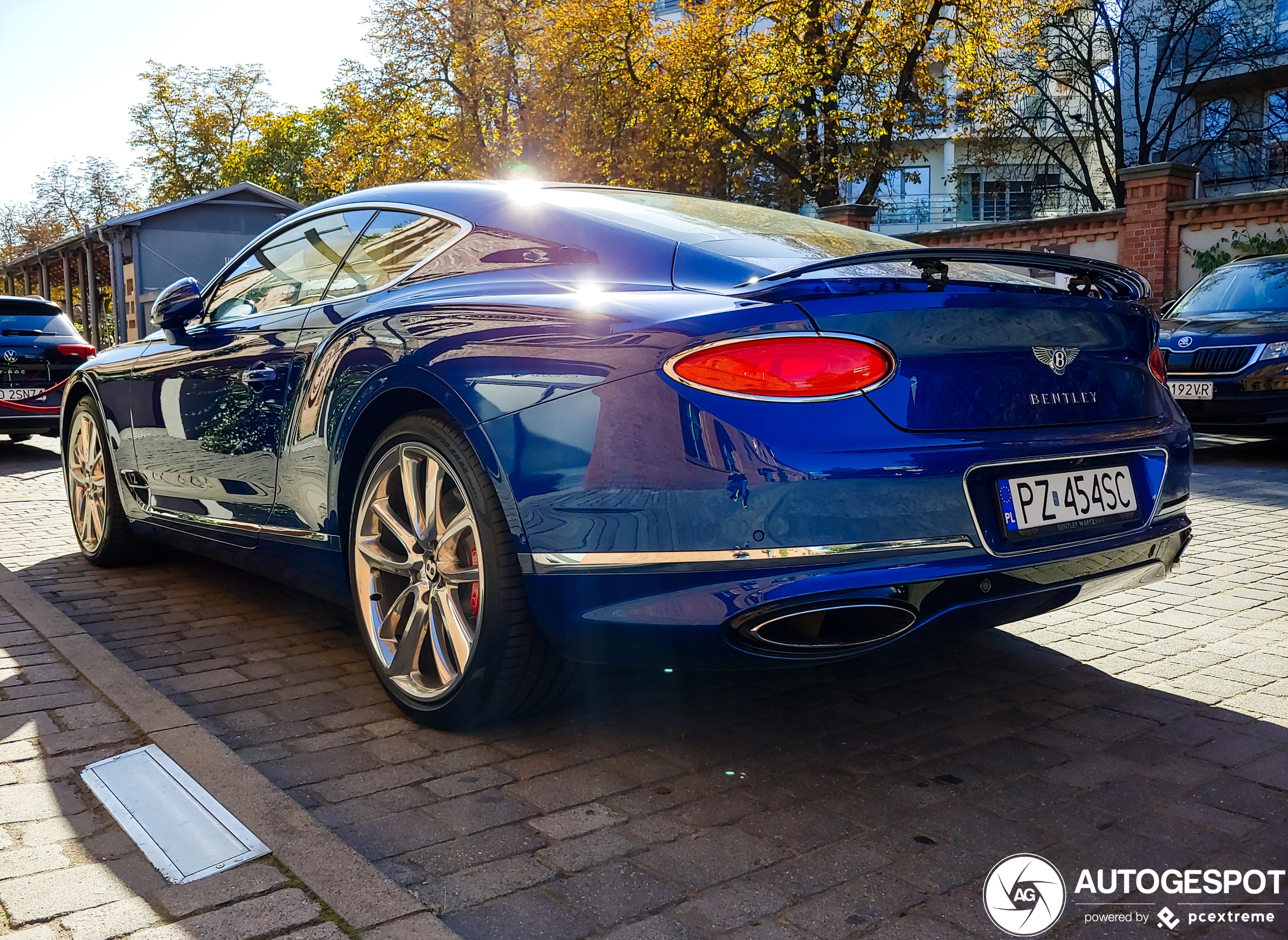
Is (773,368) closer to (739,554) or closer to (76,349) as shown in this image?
(739,554)

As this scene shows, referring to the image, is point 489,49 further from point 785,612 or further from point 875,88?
point 785,612

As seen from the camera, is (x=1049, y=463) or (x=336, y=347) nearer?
(x=1049, y=463)

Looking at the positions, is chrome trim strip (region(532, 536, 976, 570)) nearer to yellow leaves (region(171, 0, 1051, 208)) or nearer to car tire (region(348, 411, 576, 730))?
car tire (region(348, 411, 576, 730))

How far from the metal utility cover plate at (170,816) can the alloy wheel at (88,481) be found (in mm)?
2634

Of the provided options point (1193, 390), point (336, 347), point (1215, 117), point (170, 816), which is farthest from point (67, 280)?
point (1215, 117)

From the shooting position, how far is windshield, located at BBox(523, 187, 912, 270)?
9.39 feet

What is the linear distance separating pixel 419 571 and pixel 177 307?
1.92m

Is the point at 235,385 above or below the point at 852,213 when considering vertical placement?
below

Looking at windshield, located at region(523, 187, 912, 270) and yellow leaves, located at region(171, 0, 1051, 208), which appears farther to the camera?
yellow leaves, located at region(171, 0, 1051, 208)

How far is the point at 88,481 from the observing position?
17.7ft

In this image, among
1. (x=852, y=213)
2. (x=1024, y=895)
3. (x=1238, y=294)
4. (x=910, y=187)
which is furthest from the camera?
(x=910, y=187)

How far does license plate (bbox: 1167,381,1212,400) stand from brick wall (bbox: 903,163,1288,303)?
7.66m

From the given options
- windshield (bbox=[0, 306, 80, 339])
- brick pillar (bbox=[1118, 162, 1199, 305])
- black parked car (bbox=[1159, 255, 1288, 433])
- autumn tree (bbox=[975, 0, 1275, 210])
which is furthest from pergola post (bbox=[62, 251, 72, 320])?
black parked car (bbox=[1159, 255, 1288, 433])

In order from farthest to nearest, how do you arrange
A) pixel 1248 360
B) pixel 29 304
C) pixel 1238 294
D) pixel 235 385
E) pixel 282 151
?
pixel 282 151 < pixel 29 304 < pixel 1238 294 < pixel 1248 360 < pixel 235 385
